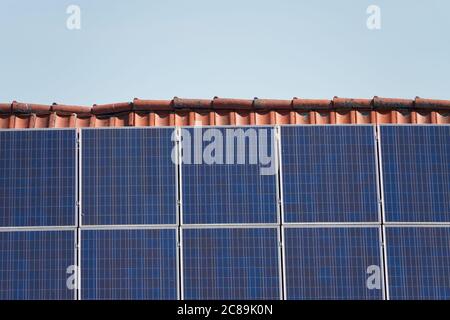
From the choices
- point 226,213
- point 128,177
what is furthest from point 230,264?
point 128,177

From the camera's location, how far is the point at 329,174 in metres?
30.2

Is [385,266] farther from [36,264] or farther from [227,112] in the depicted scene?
[36,264]

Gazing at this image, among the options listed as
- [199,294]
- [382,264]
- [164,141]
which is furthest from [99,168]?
[382,264]

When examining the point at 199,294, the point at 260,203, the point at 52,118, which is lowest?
the point at 199,294

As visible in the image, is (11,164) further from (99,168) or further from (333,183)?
(333,183)

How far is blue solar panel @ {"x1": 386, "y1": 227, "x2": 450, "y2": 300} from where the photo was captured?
29.5 m

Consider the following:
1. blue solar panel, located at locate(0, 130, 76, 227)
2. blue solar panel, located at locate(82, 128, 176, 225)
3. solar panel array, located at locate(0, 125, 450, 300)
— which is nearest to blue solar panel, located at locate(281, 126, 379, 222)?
solar panel array, located at locate(0, 125, 450, 300)

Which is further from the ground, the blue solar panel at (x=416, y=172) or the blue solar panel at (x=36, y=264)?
the blue solar panel at (x=416, y=172)

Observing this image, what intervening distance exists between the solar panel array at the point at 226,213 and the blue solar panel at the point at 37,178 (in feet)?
0.08

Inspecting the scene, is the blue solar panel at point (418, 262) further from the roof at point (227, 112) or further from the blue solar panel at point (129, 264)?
the blue solar panel at point (129, 264)

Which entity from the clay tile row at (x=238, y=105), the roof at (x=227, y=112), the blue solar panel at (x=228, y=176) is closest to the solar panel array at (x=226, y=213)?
the blue solar panel at (x=228, y=176)

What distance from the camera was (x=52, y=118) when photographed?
3200 centimetres

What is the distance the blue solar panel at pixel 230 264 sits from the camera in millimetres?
29328

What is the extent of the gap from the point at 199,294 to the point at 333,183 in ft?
14.0
